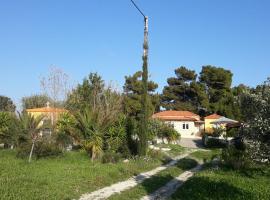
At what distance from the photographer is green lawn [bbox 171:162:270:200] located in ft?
39.2

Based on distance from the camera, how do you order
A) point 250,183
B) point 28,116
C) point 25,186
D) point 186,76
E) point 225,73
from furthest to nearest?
point 186,76
point 225,73
point 28,116
point 250,183
point 25,186

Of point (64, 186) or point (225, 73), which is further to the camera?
point (225, 73)

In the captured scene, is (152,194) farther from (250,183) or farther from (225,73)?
(225,73)

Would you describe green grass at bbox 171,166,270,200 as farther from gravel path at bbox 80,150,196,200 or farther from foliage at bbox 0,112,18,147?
foliage at bbox 0,112,18,147

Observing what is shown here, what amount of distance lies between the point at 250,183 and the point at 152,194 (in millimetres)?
3932

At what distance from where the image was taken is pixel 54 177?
13945 millimetres

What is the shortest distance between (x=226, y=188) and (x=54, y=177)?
566 cm

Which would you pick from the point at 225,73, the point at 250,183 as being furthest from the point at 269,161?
the point at 225,73

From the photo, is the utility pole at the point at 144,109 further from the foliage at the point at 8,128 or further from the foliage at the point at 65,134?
the foliage at the point at 8,128

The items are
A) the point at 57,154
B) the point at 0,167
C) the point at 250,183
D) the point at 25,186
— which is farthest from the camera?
the point at 57,154

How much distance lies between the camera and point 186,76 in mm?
73375

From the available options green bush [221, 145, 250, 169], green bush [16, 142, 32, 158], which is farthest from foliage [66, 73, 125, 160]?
green bush [221, 145, 250, 169]

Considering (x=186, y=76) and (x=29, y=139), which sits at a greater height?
(x=186, y=76)

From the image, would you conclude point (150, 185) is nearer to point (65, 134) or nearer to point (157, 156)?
point (157, 156)
